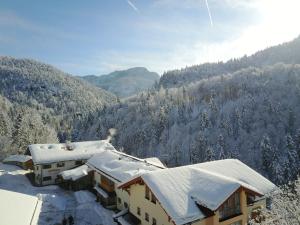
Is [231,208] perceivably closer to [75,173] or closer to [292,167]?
[75,173]

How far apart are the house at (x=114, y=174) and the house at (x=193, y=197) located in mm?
4886

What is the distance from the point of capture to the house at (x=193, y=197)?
24188 millimetres

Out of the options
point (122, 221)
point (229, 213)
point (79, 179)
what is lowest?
point (122, 221)

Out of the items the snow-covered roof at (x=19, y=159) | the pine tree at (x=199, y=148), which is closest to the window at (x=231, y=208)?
the snow-covered roof at (x=19, y=159)

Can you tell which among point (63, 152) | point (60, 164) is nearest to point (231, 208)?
point (60, 164)

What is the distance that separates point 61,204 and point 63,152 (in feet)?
49.0

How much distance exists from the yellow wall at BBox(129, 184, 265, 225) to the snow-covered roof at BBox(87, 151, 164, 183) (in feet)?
11.0

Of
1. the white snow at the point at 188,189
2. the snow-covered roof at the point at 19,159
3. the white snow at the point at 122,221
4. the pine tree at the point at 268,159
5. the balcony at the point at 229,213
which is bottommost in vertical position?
the pine tree at the point at 268,159

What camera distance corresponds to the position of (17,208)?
21453 mm

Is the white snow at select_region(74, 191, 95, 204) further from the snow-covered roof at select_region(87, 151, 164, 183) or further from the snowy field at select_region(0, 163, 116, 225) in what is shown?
the snow-covered roof at select_region(87, 151, 164, 183)

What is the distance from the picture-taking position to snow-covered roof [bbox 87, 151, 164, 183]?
37.1 meters

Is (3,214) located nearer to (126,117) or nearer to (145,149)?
(145,149)

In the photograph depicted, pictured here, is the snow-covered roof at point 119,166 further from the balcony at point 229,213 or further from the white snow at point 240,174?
the balcony at point 229,213

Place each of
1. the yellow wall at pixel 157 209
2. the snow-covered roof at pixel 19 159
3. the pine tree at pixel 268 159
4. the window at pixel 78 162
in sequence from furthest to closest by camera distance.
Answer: the pine tree at pixel 268 159, the snow-covered roof at pixel 19 159, the window at pixel 78 162, the yellow wall at pixel 157 209
